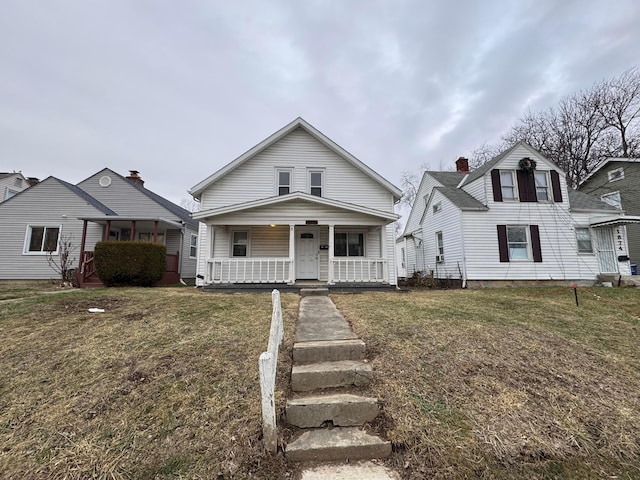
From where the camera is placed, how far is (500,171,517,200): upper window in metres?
12.8

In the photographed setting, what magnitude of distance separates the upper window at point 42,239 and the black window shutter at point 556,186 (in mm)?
24299

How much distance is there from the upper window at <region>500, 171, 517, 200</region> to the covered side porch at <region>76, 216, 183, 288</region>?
16417 mm

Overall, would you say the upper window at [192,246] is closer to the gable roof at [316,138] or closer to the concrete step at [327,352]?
the gable roof at [316,138]

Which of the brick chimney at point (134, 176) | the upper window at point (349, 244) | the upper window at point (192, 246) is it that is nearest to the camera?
the upper window at point (349, 244)

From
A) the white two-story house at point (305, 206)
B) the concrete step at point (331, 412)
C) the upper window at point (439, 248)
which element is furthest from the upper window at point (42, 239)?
the upper window at point (439, 248)

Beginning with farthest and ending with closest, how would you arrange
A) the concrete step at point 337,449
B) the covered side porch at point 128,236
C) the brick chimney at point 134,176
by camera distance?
the brick chimney at point 134,176 < the covered side porch at point 128,236 < the concrete step at point 337,449

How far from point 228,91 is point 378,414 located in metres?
19.2

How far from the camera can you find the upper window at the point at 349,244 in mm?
12484

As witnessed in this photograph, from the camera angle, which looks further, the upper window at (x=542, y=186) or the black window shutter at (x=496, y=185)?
the upper window at (x=542, y=186)

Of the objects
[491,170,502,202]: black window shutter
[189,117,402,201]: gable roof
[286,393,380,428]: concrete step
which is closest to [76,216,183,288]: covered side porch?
[189,117,402,201]: gable roof

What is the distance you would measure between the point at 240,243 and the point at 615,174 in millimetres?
22803

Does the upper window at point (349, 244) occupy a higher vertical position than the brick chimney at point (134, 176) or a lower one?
lower

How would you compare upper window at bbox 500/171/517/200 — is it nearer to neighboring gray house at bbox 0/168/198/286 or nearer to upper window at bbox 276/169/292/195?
upper window at bbox 276/169/292/195

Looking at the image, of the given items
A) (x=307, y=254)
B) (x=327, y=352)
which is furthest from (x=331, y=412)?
(x=307, y=254)
